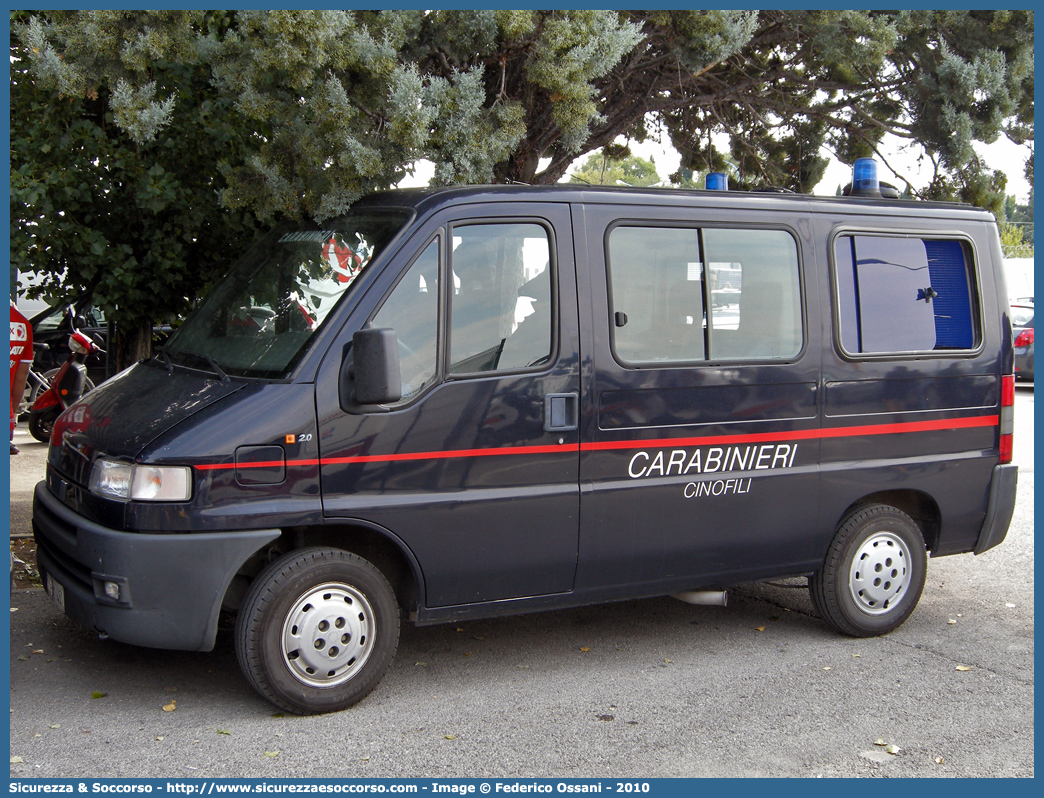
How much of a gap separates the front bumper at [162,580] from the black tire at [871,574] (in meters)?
2.98

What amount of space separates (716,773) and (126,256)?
5.07 metres

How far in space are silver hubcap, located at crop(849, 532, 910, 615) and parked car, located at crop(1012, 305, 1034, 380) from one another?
1518 centimetres

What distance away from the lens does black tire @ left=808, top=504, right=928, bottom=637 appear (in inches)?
222

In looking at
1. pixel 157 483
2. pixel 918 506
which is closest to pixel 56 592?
pixel 157 483

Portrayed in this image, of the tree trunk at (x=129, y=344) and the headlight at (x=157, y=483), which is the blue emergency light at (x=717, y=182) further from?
the tree trunk at (x=129, y=344)

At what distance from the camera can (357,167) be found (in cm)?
544

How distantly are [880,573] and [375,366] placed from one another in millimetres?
3125

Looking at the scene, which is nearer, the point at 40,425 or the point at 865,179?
the point at 865,179

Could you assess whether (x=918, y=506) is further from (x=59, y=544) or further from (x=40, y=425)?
(x=40, y=425)

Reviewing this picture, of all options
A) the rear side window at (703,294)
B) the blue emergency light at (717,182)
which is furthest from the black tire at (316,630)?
the blue emergency light at (717,182)

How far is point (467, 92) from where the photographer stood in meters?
5.86

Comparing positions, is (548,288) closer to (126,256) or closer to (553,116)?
(553,116)

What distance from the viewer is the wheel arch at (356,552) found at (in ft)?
15.1

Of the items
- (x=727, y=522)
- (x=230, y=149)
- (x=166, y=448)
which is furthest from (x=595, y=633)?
(x=230, y=149)
